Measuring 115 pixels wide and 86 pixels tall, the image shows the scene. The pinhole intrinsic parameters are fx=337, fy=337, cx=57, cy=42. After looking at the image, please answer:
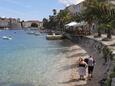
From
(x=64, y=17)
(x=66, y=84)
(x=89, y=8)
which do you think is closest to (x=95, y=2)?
(x=89, y=8)

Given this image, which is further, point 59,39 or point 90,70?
point 59,39

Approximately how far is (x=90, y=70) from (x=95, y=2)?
3558cm

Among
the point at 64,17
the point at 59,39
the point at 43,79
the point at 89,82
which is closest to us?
the point at 89,82

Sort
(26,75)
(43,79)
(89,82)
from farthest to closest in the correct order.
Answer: (26,75)
(43,79)
(89,82)

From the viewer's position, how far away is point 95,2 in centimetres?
5688

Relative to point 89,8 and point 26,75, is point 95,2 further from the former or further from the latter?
point 26,75

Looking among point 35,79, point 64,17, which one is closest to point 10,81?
point 35,79

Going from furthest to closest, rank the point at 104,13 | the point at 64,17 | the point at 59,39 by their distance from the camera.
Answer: the point at 64,17
the point at 59,39
the point at 104,13

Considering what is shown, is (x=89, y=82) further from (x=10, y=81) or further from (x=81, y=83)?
(x=10, y=81)

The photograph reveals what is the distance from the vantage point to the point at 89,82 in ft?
69.6

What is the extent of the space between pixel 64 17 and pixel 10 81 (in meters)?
117

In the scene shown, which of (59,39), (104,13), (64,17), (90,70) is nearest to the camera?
(90,70)

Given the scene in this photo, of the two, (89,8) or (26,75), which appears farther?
(89,8)

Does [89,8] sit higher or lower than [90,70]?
higher
